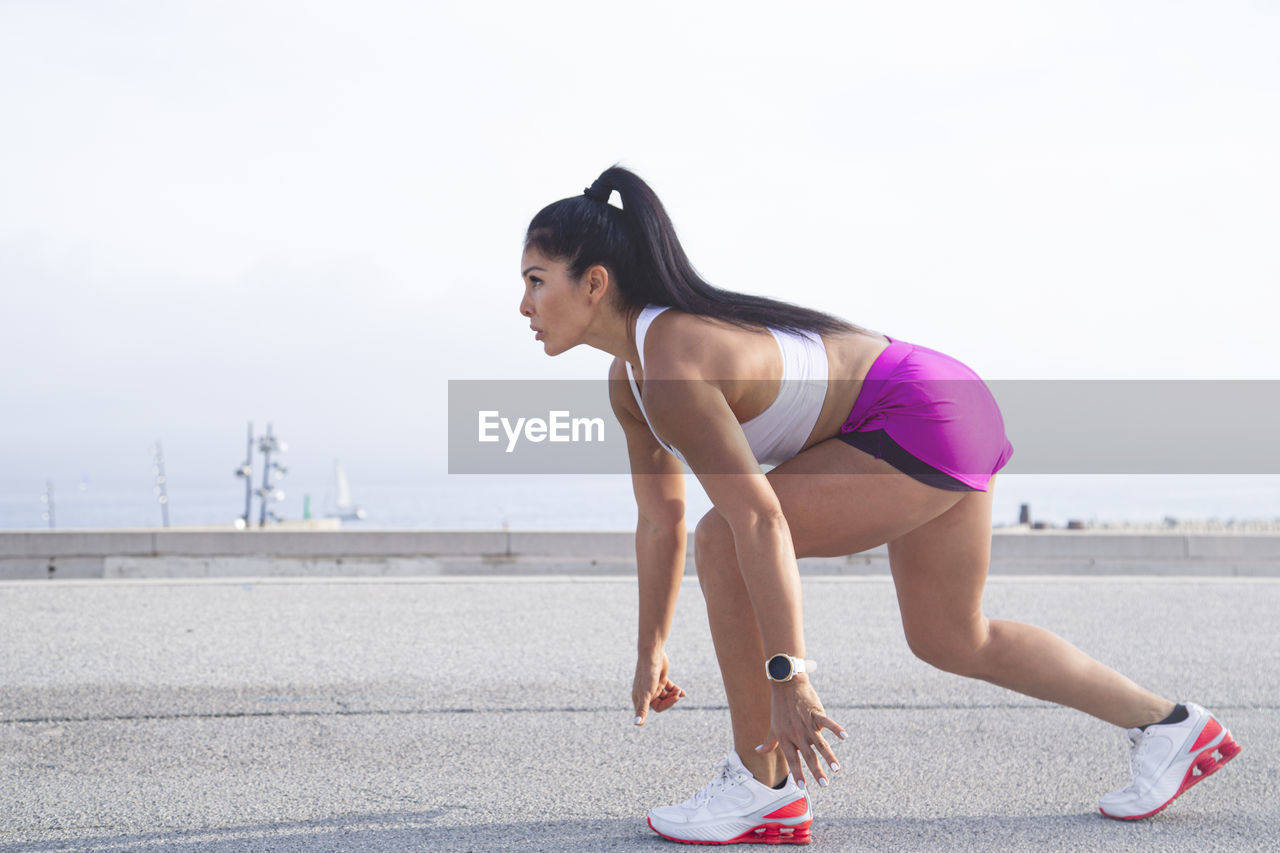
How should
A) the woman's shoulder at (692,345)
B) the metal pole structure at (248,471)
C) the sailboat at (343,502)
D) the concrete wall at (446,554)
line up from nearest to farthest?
the woman's shoulder at (692,345)
the concrete wall at (446,554)
the metal pole structure at (248,471)
the sailboat at (343,502)

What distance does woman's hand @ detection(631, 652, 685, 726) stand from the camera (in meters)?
2.99

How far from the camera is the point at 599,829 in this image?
2.83 m

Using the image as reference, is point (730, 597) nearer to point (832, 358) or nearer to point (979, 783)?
point (832, 358)

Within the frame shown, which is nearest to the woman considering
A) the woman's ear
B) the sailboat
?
the woman's ear

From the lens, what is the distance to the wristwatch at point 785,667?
230cm

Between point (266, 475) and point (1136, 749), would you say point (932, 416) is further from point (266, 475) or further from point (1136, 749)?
point (266, 475)

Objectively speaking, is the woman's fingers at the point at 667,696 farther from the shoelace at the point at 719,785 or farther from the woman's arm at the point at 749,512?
the woman's arm at the point at 749,512

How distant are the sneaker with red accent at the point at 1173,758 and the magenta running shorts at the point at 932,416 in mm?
832

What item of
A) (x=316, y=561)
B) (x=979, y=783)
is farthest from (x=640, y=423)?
(x=316, y=561)

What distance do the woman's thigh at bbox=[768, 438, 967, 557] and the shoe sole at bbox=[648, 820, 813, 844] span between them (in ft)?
2.17

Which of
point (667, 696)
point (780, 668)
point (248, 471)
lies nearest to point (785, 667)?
point (780, 668)

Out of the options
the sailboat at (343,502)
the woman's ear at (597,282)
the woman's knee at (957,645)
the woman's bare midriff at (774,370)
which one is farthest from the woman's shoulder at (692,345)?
the sailboat at (343,502)

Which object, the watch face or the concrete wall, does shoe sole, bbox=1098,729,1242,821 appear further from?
the concrete wall

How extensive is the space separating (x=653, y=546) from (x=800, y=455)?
51cm
